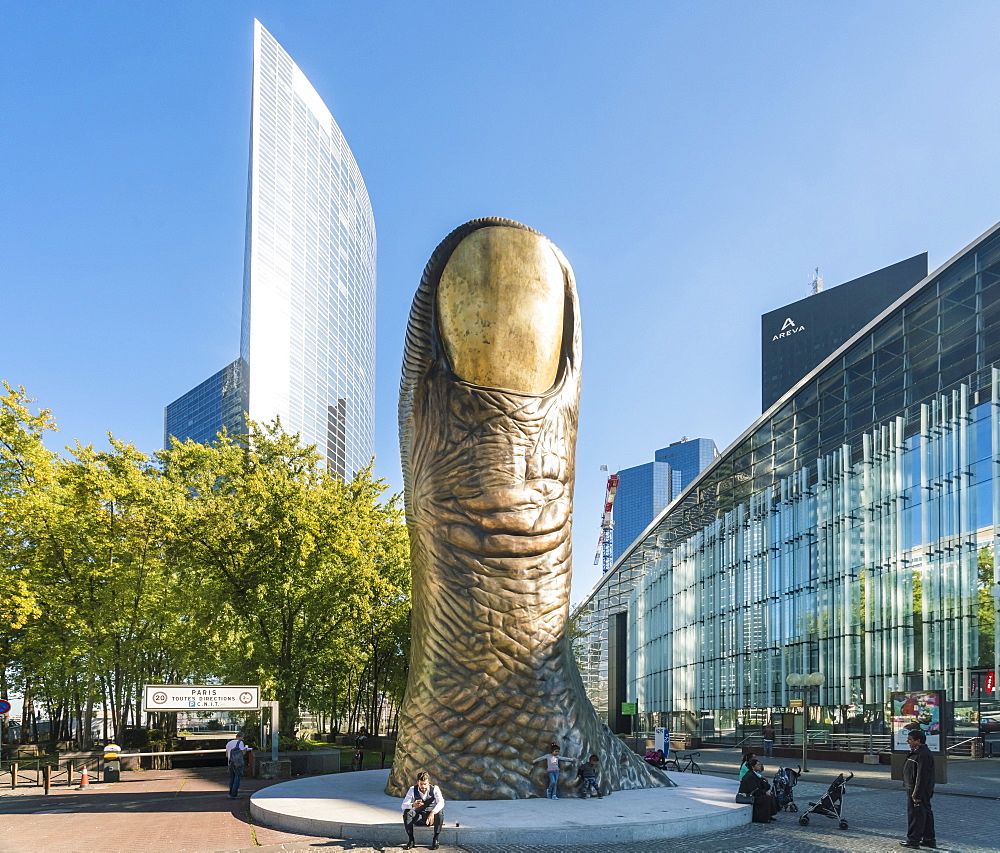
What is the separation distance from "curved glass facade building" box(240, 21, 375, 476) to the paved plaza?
2717 inches

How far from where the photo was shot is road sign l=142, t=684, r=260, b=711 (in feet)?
73.8

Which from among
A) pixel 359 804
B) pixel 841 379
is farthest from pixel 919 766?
pixel 841 379

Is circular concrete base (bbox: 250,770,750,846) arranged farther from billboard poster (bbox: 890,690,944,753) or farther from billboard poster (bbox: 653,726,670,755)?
billboard poster (bbox: 653,726,670,755)

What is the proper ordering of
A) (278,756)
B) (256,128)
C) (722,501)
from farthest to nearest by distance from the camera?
(256,128)
(722,501)
(278,756)

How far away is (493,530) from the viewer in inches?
618

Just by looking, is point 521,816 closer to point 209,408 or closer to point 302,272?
point 302,272

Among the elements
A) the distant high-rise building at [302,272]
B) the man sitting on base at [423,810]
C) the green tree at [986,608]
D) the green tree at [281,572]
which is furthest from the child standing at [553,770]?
the distant high-rise building at [302,272]

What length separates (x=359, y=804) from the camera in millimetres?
14812

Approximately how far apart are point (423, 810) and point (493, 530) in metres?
4.81

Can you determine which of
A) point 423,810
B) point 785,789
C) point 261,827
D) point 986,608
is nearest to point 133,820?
point 261,827

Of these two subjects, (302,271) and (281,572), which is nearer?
(281,572)

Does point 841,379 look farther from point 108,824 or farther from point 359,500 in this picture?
point 108,824

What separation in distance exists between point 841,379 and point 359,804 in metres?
31.7

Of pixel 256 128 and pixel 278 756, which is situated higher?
pixel 256 128
